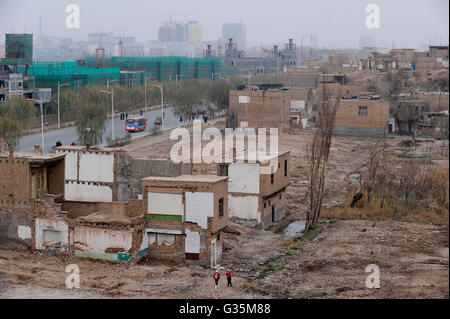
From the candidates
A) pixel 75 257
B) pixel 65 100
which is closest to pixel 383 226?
pixel 75 257

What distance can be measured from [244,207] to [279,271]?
4739 mm

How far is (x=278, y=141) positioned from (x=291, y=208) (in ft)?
57.0

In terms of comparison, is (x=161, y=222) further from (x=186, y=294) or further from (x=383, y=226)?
(x=383, y=226)

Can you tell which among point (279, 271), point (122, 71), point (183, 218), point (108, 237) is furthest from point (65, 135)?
point (122, 71)

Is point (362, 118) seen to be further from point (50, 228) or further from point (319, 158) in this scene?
point (50, 228)

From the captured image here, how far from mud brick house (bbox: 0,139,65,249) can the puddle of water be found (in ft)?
25.9

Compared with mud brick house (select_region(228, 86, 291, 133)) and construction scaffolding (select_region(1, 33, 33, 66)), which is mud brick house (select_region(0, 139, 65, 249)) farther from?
construction scaffolding (select_region(1, 33, 33, 66))

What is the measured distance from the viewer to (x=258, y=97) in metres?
49.4

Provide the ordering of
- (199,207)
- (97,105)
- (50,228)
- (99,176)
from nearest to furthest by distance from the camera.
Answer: (199,207) → (50,228) → (99,176) → (97,105)

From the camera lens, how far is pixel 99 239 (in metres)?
19.8

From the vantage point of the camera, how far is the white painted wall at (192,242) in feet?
65.2

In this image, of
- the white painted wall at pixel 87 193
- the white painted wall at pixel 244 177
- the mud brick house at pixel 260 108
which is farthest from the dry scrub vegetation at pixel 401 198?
the mud brick house at pixel 260 108

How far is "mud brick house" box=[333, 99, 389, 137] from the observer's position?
4931 cm

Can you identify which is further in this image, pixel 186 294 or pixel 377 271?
pixel 377 271
